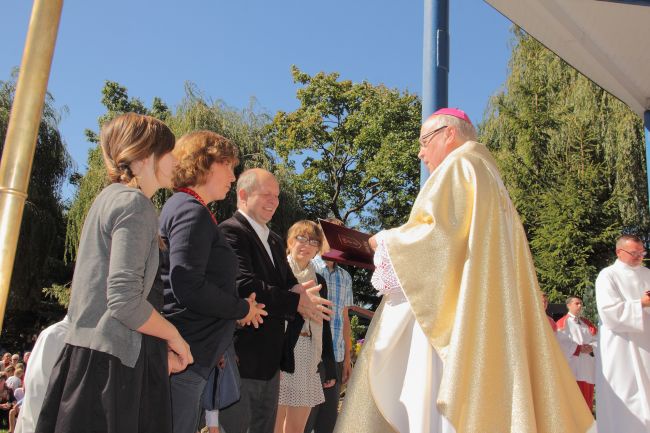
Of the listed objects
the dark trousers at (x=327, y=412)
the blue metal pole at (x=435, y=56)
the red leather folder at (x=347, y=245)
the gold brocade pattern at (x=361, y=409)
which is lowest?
the dark trousers at (x=327, y=412)

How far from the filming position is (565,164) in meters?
20.0

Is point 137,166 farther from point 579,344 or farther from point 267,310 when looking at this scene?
point 579,344

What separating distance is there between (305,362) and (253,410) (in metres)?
1.18

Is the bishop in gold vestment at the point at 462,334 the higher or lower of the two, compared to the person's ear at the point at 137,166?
lower

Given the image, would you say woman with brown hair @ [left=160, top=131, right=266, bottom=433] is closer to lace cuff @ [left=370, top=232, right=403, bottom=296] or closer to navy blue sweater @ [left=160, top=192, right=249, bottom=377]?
navy blue sweater @ [left=160, top=192, right=249, bottom=377]

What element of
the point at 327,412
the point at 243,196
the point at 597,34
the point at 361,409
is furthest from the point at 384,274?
the point at 597,34

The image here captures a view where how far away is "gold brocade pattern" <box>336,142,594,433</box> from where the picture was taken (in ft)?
10.1

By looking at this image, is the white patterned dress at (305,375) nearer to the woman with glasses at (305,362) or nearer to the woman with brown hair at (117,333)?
the woman with glasses at (305,362)

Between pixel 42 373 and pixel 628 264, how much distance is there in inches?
241

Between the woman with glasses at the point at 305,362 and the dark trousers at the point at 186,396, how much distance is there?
1537 mm

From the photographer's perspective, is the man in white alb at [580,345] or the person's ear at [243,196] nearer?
the person's ear at [243,196]

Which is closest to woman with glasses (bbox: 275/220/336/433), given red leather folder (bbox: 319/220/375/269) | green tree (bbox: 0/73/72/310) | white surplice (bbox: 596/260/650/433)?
red leather folder (bbox: 319/220/375/269)

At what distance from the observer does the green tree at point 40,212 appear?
1981 centimetres

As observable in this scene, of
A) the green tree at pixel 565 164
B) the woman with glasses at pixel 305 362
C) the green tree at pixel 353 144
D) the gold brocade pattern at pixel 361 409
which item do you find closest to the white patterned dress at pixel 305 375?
the woman with glasses at pixel 305 362
